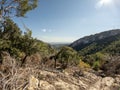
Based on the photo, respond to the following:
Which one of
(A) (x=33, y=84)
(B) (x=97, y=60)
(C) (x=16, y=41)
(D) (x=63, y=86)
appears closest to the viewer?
(A) (x=33, y=84)

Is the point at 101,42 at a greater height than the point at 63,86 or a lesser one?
greater

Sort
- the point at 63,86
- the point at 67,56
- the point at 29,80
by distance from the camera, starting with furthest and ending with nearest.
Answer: the point at 67,56 < the point at 63,86 < the point at 29,80

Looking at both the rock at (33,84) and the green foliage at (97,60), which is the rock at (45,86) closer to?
the rock at (33,84)

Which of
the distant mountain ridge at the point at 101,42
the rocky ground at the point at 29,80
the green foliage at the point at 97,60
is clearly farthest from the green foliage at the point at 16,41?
the distant mountain ridge at the point at 101,42

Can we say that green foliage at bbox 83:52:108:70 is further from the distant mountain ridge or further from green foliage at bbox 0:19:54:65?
the distant mountain ridge

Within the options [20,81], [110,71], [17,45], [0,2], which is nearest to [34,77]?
[20,81]

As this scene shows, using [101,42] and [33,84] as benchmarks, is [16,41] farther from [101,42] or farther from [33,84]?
[101,42]

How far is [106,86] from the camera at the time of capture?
42.0 feet

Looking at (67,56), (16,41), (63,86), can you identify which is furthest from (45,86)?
(67,56)

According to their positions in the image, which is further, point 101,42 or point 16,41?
point 101,42

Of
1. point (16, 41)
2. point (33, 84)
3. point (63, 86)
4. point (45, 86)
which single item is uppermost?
point (16, 41)

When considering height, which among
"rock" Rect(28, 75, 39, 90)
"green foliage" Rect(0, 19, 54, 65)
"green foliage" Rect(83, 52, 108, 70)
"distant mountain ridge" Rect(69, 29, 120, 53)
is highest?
"distant mountain ridge" Rect(69, 29, 120, 53)

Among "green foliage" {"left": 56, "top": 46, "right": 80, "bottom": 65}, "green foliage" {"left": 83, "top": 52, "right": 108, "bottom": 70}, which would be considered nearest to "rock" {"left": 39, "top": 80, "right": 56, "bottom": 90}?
"green foliage" {"left": 56, "top": 46, "right": 80, "bottom": 65}

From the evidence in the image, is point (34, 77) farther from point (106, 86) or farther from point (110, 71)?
point (110, 71)
